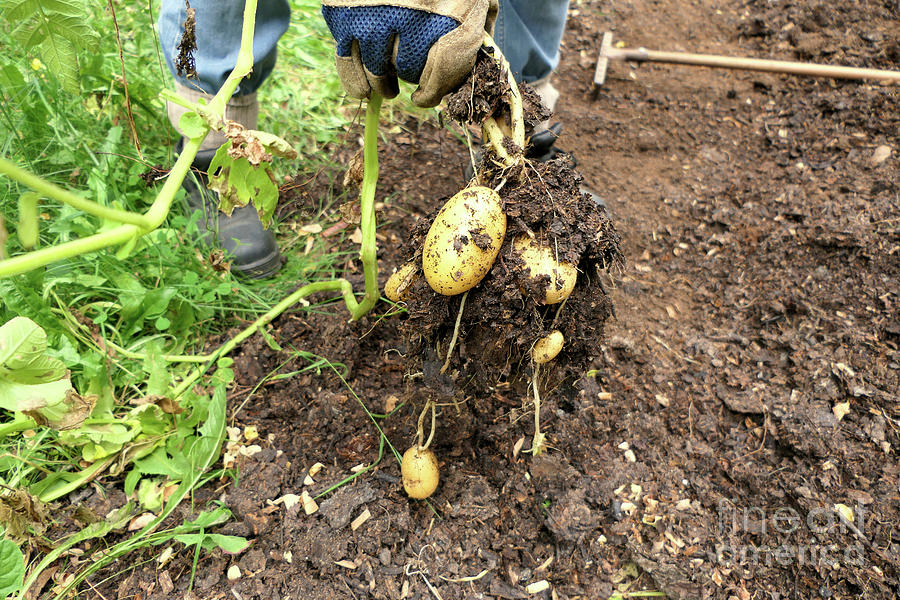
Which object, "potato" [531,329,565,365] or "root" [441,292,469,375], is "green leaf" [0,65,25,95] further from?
"potato" [531,329,565,365]

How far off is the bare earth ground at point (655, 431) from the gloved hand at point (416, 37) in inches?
32.6

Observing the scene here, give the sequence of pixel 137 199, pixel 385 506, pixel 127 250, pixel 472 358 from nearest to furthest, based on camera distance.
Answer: pixel 127 250, pixel 472 358, pixel 385 506, pixel 137 199

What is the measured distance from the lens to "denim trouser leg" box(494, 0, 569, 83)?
2.47m

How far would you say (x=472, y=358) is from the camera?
156 centimetres

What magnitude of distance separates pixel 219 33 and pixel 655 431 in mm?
2026

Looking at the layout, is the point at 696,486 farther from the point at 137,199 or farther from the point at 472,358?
the point at 137,199

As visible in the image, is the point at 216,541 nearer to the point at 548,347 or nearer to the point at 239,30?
the point at 548,347

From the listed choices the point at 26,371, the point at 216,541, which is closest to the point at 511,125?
the point at 26,371

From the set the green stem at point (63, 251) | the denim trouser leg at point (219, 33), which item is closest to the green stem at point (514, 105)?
the green stem at point (63, 251)

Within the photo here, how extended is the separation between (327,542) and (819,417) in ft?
5.42

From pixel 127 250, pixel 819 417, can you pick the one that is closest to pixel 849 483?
pixel 819 417

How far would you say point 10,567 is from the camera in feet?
4.03
